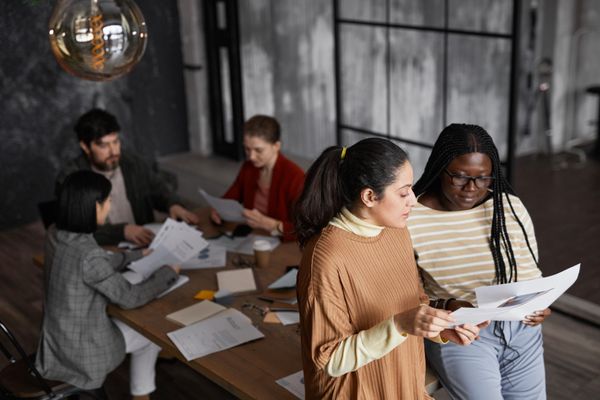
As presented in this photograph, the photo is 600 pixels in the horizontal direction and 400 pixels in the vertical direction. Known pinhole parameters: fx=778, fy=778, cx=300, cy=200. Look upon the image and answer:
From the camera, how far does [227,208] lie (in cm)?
336

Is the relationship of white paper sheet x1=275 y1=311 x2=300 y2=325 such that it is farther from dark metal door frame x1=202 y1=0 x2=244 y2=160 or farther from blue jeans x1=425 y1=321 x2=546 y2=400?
dark metal door frame x1=202 y1=0 x2=244 y2=160

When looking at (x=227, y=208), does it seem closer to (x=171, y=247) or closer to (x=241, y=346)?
(x=171, y=247)

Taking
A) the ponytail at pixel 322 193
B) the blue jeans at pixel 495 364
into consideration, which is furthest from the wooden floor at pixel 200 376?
the ponytail at pixel 322 193

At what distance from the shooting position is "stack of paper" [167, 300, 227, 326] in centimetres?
265

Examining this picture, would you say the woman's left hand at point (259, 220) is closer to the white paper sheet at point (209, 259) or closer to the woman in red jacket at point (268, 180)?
the woman in red jacket at point (268, 180)

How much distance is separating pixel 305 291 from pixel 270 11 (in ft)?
15.2

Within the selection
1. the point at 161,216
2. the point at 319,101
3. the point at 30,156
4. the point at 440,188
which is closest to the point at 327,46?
the point at 319,101

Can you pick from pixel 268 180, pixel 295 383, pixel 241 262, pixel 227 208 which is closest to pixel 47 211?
pixel 227 208

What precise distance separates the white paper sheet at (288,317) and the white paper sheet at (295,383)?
31cm

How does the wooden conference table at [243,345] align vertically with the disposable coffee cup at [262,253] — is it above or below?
below

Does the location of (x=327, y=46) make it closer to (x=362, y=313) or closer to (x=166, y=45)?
(x=166, y=45)

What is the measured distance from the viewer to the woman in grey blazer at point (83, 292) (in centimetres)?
268

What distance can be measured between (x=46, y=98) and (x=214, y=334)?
3727 millimetres

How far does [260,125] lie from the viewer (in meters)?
3.39
